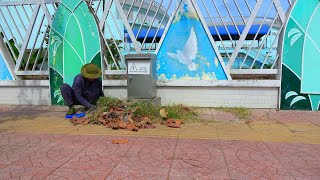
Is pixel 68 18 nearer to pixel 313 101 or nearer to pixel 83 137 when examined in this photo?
pixel 83 137

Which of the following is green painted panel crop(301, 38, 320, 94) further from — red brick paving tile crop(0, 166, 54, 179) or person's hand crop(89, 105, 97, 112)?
red brick paving tile crop(0, 166, 54, 179)

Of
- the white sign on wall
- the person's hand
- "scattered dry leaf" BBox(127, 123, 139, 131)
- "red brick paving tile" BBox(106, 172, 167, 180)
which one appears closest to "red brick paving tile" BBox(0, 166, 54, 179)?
"red brick paving tile" BBox(106, 172, 167, 180)

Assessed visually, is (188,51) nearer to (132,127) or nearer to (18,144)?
(132,127)

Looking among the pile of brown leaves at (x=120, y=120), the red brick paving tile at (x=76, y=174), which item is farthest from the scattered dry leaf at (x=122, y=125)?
the red brick paving tile at (x=76, y=174)

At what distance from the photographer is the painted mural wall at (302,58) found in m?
6.19

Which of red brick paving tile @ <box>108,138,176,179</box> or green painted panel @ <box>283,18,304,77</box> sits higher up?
green painted panel @ <box>283,18,304,77</box>

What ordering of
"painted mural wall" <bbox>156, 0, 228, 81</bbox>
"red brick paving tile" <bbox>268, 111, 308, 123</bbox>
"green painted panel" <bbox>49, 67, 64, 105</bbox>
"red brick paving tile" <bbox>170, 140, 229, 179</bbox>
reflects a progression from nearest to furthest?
"red brick paving tile" <bbox>170, 140, 229, 179</bbox>, "red brick paving tile" <bbox>268, 111, 308, 123</bbox>, "painted mural wall" <bbox>156, 0, 228, 81</bbox>, "green painted panel" <bbox>49, 67, 64, 105</bbox>

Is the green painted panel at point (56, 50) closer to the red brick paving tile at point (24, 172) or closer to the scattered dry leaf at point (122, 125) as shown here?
the scattered dry leaf at point (122, 125)

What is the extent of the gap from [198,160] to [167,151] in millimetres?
481

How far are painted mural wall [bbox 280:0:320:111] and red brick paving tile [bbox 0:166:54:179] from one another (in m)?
5.41

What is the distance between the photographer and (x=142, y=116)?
5348 mm

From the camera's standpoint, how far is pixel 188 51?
6.73 meters

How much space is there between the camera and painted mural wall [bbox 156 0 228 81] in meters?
6.64

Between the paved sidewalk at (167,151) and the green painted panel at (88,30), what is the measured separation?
2.20 m
